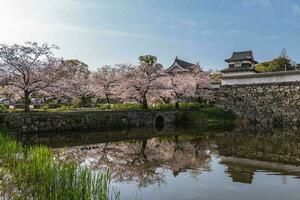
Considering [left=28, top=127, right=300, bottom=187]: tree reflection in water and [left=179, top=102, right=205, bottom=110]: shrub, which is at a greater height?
[left=179, top=102, right=205, bottom=110]: shrub

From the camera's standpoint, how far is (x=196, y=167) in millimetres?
12047

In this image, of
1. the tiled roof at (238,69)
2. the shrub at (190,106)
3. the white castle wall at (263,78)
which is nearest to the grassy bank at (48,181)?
the shrub at (190,106)

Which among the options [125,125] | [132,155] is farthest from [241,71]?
[132,155]

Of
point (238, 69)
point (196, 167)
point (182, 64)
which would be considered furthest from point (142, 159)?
point (238, 69)

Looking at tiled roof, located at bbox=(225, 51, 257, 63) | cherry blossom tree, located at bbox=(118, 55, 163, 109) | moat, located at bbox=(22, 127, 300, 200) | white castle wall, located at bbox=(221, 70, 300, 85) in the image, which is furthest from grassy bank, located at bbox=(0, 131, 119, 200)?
tiled roof, located at bbox=(225, 51, 257, 63)

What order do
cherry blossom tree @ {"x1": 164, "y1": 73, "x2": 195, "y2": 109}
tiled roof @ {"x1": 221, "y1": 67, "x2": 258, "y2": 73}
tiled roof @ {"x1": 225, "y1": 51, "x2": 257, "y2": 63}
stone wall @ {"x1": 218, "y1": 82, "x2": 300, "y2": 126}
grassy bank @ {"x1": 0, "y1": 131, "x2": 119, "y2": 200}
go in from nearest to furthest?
1. grassy bank @ {"x1": 0, "y1": 131, "x2": 119, "y2": 200}
2. stone wall @ {"x1": 218, "y1": 82, "x2": 300, "y2": 126}
3. cherry blossom tree @ {"x1": 164, "y1": 73, "x2": 195, "y2": 109}
4. tiled roof @ {"x1": 221, "y1": 67, "x2": 258, "y2": 73}
5. tiled roof @ {"x1": 225, "y1": 51, "x2": 257, "y2": 63}

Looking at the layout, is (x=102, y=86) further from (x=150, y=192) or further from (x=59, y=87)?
(x=150, y=192)

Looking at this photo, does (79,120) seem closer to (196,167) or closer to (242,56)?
(196,167)

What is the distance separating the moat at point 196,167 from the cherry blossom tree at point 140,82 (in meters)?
14.7

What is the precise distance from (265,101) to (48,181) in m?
33.6

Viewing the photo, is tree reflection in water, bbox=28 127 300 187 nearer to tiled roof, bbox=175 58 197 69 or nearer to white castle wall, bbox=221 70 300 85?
white castle wall, bbox=221 70 300 85

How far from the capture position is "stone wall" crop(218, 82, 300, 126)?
34531 millimetres

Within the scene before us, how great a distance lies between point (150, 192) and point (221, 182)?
7.59 ft

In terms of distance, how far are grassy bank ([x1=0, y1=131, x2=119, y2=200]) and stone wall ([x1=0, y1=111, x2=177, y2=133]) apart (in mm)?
15022
